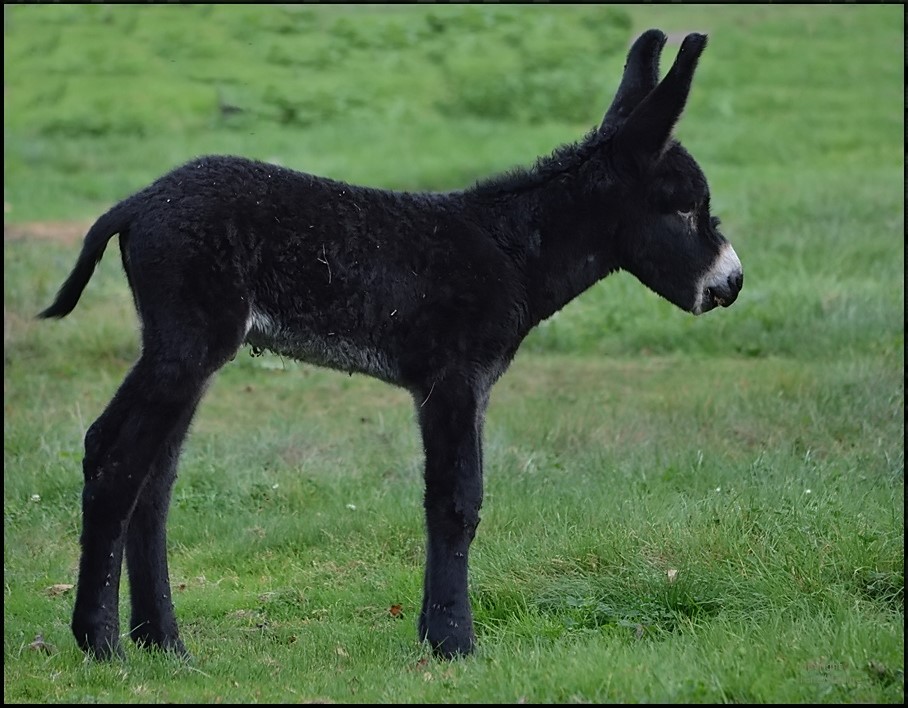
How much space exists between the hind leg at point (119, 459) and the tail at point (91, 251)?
60 centimetres

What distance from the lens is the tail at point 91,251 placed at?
18.7ft

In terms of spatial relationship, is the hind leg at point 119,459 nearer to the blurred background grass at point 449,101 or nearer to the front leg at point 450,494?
the front leg at point 450,494

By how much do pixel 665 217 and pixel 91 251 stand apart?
2657mm

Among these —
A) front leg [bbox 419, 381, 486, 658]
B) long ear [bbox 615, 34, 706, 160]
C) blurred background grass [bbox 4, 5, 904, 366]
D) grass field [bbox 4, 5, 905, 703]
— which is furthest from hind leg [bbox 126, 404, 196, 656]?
blurred background grass [bbox 4, 5, 904, 366]

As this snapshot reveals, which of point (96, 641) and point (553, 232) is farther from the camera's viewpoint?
point (553, 232)

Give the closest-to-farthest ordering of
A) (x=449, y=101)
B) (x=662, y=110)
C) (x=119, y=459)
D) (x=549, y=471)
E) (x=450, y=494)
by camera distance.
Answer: (x=119, y=459)
(x=450, y=494)
(x=662, y=110)
(x=549, y=471)
(x=449, y=101)

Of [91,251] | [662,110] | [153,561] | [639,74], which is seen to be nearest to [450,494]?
[153,561]

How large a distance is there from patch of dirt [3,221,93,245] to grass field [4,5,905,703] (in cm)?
7

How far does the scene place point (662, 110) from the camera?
239 inches

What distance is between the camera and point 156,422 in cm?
545

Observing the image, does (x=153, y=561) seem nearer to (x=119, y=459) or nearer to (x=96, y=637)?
(x=96, y=637)

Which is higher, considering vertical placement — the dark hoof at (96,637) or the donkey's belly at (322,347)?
the donkey's belly at (322,347)

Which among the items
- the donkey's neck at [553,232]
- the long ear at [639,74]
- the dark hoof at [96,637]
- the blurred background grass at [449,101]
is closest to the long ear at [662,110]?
the donkey's neck at [553,232]

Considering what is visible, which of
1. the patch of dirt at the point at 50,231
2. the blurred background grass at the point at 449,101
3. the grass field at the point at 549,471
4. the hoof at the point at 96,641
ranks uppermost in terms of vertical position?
the blurred background grass at the point at 449,101
